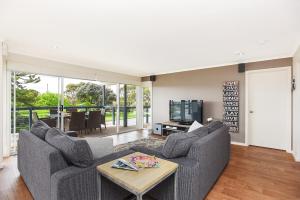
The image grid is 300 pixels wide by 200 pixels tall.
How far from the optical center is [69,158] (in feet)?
4.71

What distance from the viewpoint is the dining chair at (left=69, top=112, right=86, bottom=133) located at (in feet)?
15.6

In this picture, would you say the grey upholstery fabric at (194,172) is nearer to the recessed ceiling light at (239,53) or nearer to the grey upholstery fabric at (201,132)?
the grey upholstery fabric at (201,132)

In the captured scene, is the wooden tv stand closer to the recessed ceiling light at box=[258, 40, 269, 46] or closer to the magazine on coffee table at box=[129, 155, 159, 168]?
the recessed ceiling light at box=[258, 40, 269, 46]

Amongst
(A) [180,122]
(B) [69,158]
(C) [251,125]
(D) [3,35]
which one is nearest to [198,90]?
(A) [180,122]

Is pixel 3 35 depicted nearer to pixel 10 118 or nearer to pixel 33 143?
pixel 10 118

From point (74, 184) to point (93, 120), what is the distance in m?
4.20

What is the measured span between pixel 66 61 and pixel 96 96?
2146 millimetres

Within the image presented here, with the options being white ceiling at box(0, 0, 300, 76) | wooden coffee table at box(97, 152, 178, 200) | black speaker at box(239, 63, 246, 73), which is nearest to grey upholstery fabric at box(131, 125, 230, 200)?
wooden coffee table at box(97, 152, 178, 200)

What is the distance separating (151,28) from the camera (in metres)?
2.32

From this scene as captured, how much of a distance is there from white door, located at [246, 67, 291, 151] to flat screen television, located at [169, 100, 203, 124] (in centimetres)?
126

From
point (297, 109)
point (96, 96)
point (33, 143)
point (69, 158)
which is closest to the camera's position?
point (69, 158)

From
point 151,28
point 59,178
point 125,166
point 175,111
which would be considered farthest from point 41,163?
point 175,111

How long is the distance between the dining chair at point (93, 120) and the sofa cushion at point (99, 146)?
A: 358 cm

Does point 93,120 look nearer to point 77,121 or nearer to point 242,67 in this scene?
point 77,121
